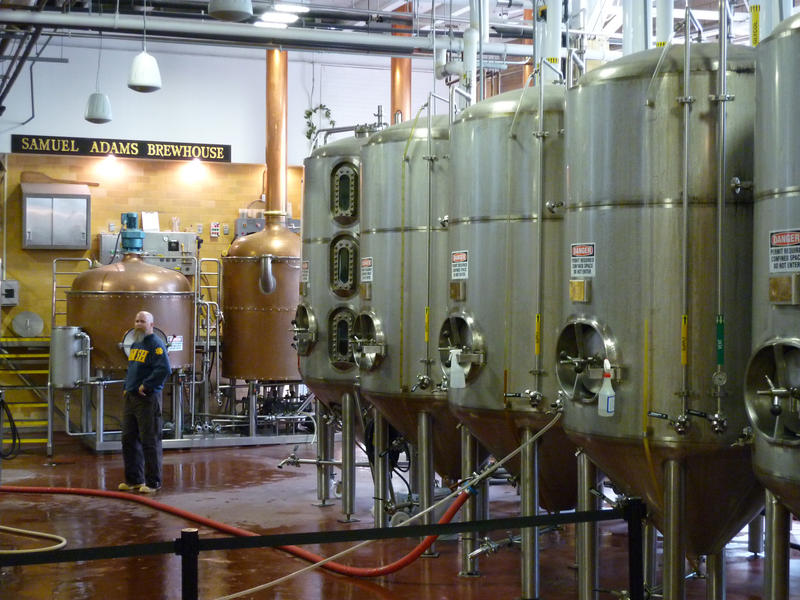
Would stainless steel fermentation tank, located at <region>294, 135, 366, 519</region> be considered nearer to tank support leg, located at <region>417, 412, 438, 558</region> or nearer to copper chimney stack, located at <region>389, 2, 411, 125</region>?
tank support leg, located at <region>417, 412, 438, 558</region>

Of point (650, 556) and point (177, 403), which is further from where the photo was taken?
point (177, 403)

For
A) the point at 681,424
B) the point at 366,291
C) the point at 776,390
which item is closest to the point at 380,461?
the point at 366,291

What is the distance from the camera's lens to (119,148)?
45.6 feet

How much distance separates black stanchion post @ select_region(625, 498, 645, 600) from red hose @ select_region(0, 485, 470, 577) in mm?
1893

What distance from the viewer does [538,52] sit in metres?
6.54

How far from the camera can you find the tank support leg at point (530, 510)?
550cm

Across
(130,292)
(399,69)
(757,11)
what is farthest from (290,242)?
(757,11)

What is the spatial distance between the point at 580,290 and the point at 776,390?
116 cm

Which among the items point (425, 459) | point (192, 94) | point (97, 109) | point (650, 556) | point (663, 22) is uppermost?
point (192, 94)

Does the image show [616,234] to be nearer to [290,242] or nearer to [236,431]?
[290,242]

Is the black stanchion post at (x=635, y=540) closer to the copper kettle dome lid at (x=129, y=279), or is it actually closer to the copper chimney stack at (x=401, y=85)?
the copper kettle dome lid at (x=129, y=279)

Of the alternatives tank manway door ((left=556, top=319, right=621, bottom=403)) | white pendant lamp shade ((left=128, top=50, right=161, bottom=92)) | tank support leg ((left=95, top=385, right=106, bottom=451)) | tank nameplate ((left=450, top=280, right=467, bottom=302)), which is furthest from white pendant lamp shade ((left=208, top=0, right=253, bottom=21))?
tank manway door ((left=556, top=319, right=621, bottom=403))

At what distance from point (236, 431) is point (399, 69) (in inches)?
206

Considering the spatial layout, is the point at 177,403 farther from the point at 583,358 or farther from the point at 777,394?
the point at 777,394
